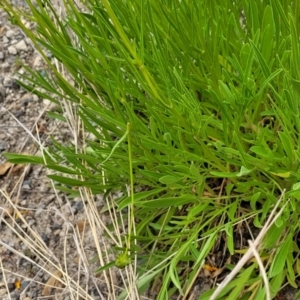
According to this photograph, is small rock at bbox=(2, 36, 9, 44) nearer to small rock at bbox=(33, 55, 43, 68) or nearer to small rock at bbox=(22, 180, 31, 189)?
small rock at bbox=(33, 55, 43, 68)

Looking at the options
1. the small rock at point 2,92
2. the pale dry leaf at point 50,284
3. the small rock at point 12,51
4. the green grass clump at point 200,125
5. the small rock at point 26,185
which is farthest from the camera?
the small rock at point 12,51

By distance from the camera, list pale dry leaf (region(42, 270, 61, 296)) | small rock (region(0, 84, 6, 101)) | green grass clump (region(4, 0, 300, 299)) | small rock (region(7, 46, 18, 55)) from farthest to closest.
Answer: small rock (region(7, 46, 18, 55)), small rock (region(0, 84, 6, 101)), pale dry leaf (region(42, 270, 61, 296)), green grass clump (region(4, 0, 300, 299))

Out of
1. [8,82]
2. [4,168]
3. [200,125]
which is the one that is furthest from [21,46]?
[200,125]

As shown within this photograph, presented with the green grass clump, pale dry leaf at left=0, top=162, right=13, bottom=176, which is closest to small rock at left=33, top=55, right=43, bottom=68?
pale dry leaf at left=0, top=162, right=13, bottom=176

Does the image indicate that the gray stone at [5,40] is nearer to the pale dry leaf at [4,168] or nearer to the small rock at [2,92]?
the small rock at [2,92]

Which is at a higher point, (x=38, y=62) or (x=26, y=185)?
(x=38, y=62)

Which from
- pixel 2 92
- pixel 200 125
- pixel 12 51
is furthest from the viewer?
pixel 12 51

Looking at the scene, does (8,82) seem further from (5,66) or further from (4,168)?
(4,168)

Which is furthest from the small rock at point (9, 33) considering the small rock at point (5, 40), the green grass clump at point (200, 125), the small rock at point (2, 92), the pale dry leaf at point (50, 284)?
the pale dry leaf at point (50, 284)

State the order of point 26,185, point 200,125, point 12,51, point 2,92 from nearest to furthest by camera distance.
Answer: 1. point 200,125
2. point 26,185
3. point 2,92
4. point 12,51

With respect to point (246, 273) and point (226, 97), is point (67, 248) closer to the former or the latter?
point (246, 273)
